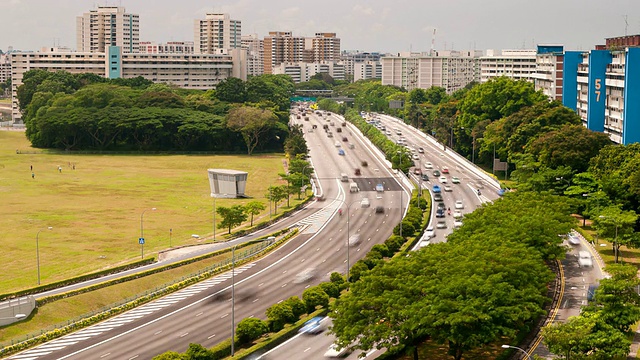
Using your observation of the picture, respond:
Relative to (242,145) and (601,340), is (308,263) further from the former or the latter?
(242,145)

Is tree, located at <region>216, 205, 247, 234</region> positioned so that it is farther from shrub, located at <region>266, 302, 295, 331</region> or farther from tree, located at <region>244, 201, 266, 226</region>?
shrub, located at <region>266, 302, 295, 331</region>

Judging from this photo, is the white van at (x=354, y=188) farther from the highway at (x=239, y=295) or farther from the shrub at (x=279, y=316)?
the shrub at (x=279, y=316)

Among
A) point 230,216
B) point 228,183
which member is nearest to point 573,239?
point 230,216

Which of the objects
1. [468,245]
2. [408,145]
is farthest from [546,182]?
[408,145]

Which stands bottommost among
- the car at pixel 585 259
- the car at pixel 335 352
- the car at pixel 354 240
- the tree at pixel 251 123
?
the car at pixel 335 352

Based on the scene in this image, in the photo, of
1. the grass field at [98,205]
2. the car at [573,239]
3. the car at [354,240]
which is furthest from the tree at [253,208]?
the car at [573,239]

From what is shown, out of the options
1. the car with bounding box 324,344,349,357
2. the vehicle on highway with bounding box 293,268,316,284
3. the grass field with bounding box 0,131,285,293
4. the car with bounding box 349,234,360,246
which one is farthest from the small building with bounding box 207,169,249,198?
the car with bounding box 324,344,349,357
